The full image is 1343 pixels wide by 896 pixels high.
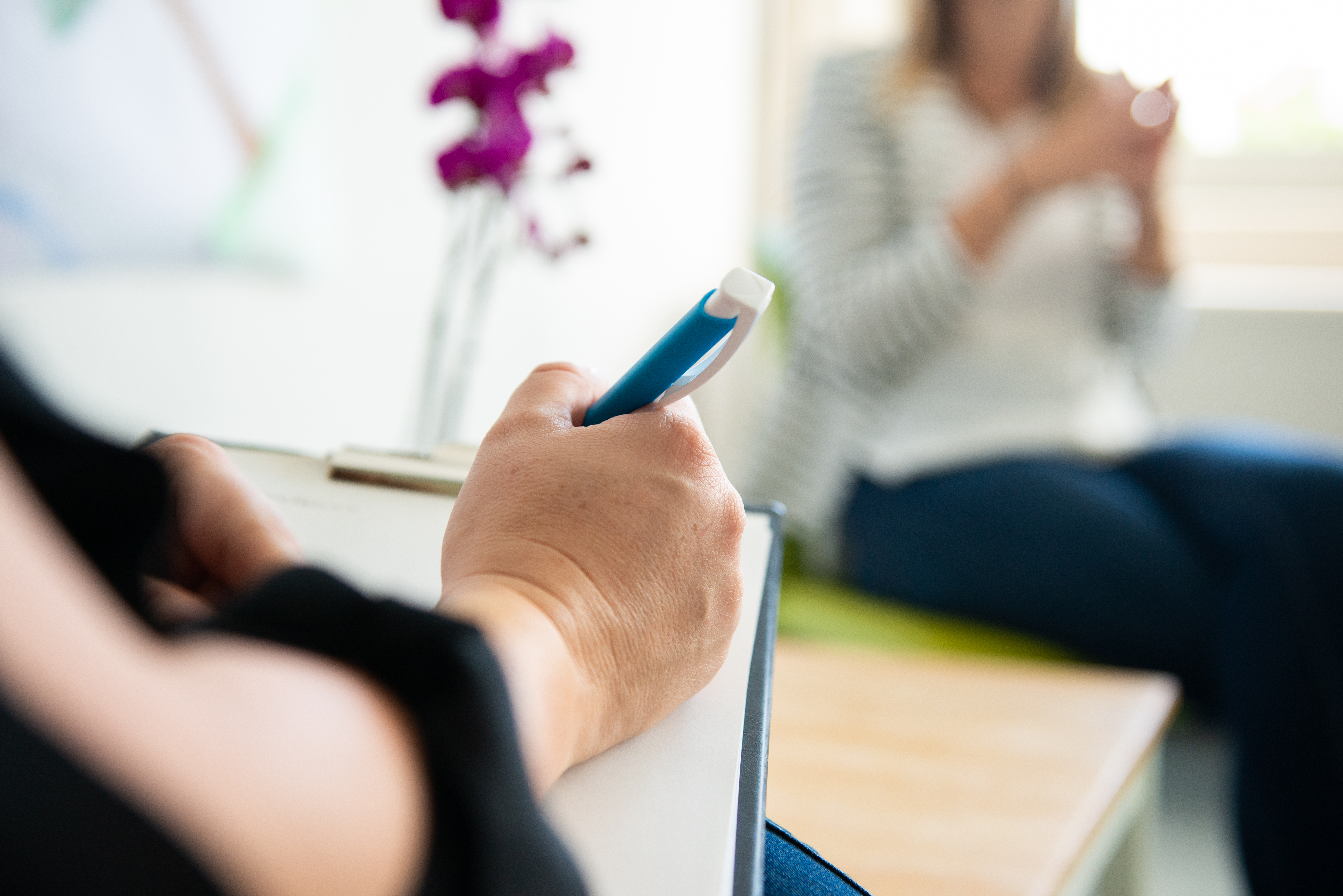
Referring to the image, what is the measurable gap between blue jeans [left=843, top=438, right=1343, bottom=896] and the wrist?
76 centimetres

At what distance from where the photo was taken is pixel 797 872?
305 millimetres

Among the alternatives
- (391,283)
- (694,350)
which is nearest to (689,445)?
(694,350)

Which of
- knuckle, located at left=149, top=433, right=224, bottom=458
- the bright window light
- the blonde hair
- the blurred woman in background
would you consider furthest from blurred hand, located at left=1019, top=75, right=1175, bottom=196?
the bright window light

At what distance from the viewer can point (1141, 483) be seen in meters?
0.96

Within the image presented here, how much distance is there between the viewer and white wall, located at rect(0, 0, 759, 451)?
0.56 m

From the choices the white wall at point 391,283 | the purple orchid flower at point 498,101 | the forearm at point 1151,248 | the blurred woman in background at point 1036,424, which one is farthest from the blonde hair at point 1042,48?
the purple orchid flower at point 498,101

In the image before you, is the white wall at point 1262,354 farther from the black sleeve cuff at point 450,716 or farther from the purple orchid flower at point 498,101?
the black sleeve cuff at point 450,716

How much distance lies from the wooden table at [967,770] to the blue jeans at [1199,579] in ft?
0.36

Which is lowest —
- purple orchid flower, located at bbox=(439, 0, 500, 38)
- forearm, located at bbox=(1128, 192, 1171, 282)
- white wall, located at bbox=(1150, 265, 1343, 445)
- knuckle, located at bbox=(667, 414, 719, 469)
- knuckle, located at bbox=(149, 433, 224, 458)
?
white wall, located at bbox=(1150, 265, 1343, 445)

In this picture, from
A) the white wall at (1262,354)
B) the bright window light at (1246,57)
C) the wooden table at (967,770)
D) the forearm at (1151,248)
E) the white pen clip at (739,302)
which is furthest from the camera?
the bright window light at (1246,57)

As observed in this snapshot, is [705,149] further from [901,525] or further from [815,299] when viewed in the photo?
[901,525]

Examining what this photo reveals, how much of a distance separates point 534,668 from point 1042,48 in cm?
114

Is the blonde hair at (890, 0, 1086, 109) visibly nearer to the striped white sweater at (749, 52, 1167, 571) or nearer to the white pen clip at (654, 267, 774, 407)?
the striped white sweater at (749, 52, 1167, 571)

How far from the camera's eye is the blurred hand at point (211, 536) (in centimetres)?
19
